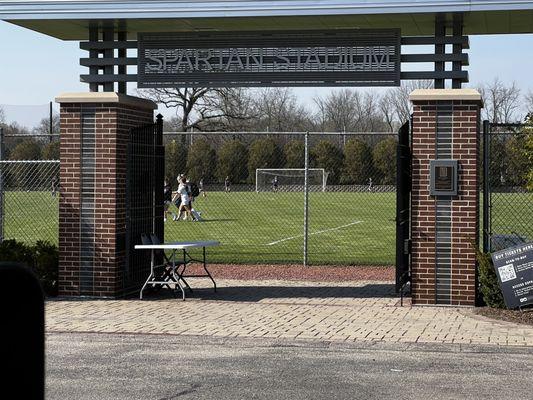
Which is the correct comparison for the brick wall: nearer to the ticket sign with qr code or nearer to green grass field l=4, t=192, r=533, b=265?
the ticket sign with qr code

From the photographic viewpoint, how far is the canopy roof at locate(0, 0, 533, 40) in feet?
37.3

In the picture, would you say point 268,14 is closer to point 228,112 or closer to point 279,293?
point 279,293

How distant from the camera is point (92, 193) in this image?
12617 millimetres

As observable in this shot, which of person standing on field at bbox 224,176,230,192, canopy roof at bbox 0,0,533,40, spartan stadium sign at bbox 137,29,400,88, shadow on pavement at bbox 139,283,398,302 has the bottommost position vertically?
shadow on pavement at bbox 139,283,398,302

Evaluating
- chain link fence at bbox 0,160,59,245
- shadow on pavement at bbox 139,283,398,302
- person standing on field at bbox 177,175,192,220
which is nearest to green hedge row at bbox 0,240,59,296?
shadow on pavement at bbox 139,283,398,302

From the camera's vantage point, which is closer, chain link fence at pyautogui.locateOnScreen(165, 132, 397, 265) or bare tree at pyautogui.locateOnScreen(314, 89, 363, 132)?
chain link fence at pyautogui.locateOnScreen(165, 132, 397, 265)

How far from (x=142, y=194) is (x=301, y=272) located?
4176 millimetres

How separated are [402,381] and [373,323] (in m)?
3.22

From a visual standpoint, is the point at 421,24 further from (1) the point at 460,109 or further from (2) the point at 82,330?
(2) the point at 82,330

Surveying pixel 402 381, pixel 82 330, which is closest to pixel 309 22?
pixel 82 330

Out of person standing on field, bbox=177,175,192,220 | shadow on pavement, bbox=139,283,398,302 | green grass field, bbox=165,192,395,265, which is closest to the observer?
shadow on pavement, bbox=139,283,398,302

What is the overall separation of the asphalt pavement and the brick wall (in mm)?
3171

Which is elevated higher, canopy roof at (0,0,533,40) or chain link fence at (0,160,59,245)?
canopy roof at (0,0,533,40)

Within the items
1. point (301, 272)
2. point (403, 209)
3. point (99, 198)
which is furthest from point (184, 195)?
point (403, 209)
